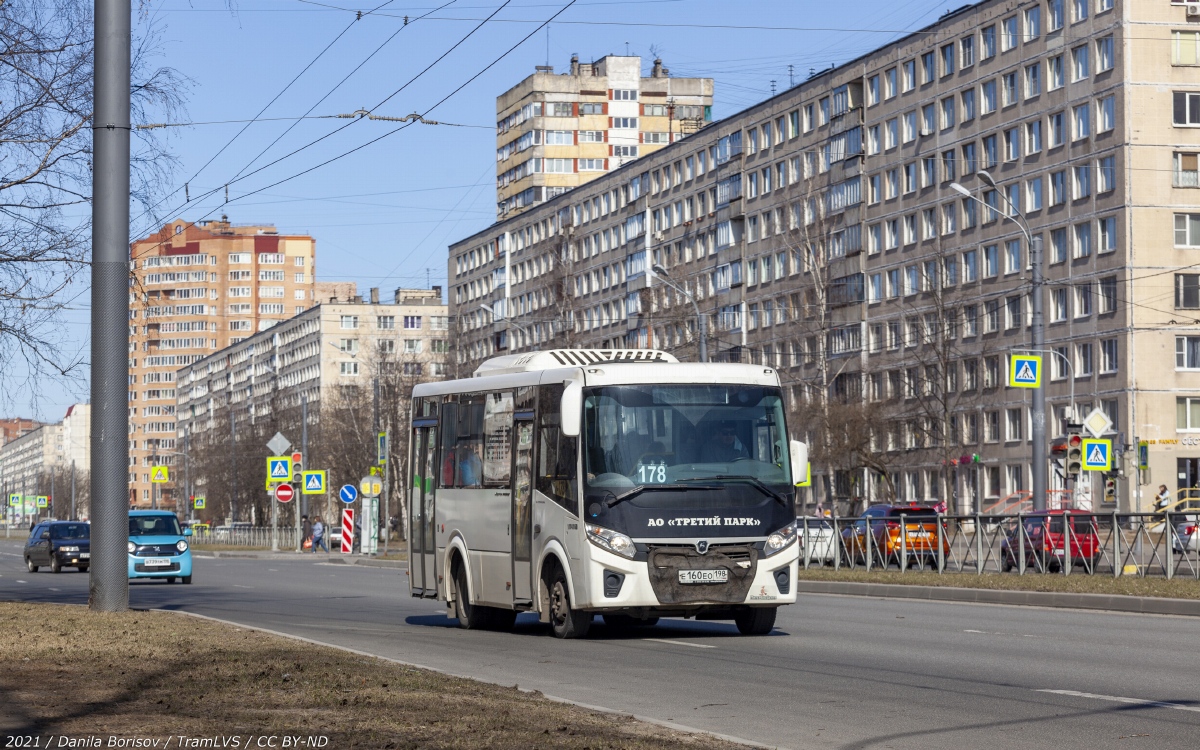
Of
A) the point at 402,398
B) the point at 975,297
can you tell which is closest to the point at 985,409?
the point at 975,297

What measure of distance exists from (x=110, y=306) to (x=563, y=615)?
5.49m

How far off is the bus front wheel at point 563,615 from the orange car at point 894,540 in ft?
49.5

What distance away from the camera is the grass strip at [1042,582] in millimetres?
25109

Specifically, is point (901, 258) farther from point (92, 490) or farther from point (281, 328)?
point (281, 328)

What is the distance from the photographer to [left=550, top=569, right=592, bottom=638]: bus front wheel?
59.8ft

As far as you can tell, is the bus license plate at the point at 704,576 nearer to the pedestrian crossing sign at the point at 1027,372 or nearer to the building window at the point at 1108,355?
the pedestrian crossing sign at the point at 1027,372

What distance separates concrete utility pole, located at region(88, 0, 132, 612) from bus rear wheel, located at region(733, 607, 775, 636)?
630cm

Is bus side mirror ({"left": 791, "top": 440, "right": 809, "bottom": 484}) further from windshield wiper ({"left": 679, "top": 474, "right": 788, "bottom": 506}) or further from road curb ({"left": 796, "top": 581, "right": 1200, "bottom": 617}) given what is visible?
road curb ({"left": 796, "top": 581, "right": 1200, "bottom": 617})

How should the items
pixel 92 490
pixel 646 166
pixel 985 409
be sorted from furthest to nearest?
pixel 646 166 → pixel 985 409 → pixel 92 490

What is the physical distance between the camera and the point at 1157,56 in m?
73.7

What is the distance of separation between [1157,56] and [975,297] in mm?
14107

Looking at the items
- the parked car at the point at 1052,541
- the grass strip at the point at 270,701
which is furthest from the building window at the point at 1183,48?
the grass strip at the point at 270,701

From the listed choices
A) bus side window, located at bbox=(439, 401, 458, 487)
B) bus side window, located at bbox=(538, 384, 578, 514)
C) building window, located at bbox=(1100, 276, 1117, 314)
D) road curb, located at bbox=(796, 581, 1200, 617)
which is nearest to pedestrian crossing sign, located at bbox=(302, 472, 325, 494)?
road curb, located at bbox=(796, 581, 1200, 617)

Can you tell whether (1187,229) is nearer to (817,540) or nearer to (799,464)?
(817,540)
